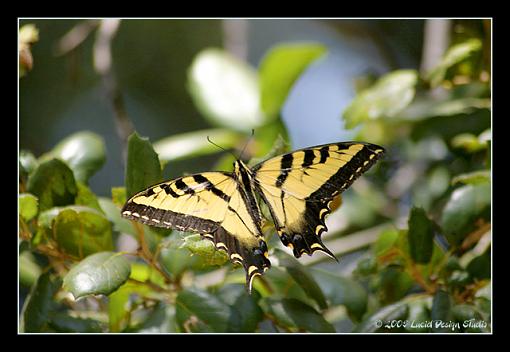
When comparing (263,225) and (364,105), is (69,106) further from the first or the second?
(263,225)

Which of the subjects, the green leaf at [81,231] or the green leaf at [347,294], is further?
the green leaf at [347,294]

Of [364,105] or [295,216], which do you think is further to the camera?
[364,105]

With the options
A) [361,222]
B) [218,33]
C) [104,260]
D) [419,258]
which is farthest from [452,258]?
[218,33]

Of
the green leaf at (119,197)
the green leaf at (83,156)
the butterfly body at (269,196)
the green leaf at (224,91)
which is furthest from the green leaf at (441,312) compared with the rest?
the green leaf at (224,91)

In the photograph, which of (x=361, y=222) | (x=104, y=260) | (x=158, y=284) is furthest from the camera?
(x=361, y=222)

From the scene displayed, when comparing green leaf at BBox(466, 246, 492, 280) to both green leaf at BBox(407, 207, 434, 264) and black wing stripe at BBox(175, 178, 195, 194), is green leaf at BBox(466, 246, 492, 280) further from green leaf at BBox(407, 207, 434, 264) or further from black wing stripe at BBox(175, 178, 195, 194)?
black wing stripe at BBox(175, 178, 195, 194)

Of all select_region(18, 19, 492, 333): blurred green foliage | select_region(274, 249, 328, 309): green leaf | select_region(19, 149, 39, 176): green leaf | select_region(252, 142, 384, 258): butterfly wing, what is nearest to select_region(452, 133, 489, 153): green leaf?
select_region(18, 19, 492, 333): blurred green foliage

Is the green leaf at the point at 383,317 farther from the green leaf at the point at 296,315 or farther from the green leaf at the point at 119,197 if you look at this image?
the green leaf at the point at 119,197
